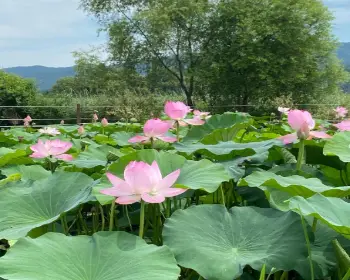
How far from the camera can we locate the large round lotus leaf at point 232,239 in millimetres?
503

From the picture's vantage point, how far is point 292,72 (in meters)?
12.8

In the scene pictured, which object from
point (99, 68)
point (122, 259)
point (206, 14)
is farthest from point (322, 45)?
point (122, 259)

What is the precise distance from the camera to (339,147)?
885mm

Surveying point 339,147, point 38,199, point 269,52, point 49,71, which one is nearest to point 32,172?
point 38,199

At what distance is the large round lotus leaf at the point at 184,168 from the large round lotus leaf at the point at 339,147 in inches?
9.4

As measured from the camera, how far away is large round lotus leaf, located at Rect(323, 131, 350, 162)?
0.84m

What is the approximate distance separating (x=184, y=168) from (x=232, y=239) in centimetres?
20

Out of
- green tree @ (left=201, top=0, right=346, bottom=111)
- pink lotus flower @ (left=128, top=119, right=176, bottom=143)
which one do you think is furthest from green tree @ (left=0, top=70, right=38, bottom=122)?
pink lotus flower @ (left=128, top=119, right=176, bottom=143)

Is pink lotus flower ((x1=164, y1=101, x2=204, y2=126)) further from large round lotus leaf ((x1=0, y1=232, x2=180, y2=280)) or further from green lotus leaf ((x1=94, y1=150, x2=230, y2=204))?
large round lotus leaf ((x1=0, y1=232, x2=180, y2=280))

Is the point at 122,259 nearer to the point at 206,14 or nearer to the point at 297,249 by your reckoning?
the point at 297,249

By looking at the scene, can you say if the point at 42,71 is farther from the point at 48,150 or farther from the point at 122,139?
the point at 48,150

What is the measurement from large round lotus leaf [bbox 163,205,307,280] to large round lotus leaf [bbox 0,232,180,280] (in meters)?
0.04

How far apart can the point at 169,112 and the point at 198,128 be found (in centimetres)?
21

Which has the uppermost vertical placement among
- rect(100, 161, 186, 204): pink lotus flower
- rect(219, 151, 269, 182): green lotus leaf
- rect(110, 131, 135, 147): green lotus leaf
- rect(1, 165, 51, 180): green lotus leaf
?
rect(100, 161, 186, 204): pink lotus flower
